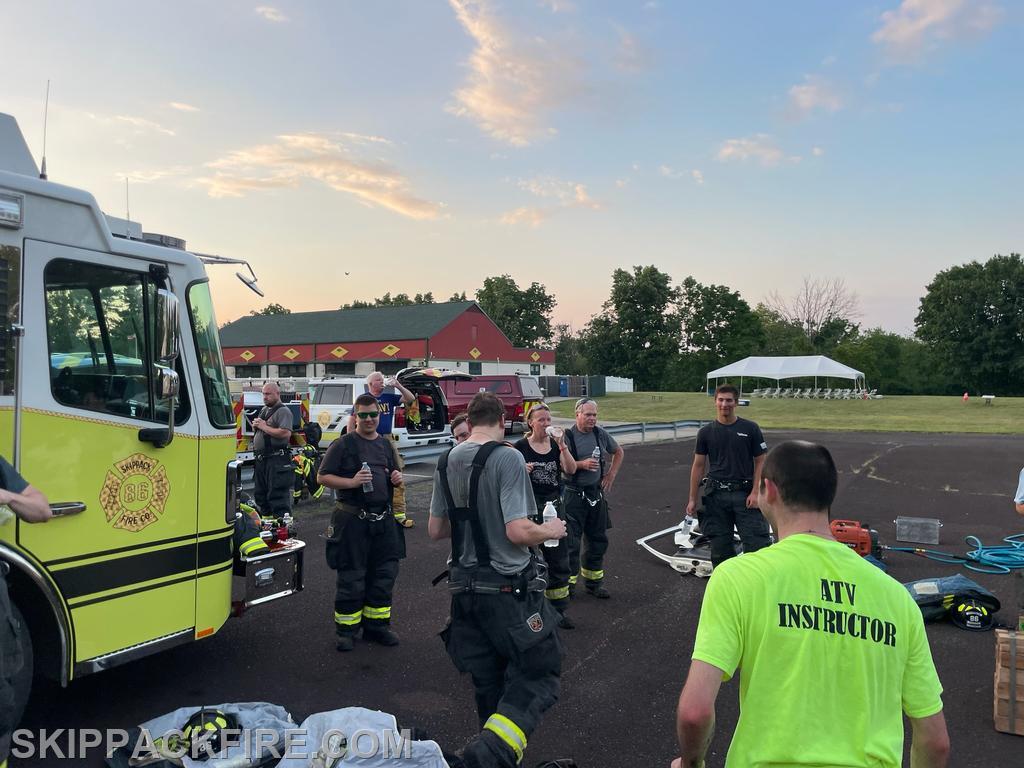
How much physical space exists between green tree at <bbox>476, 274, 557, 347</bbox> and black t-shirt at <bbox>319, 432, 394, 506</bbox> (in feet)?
251

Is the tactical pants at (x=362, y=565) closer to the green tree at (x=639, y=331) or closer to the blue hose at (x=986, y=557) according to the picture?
the blue hose at (x=986, y=557)

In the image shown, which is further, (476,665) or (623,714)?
(623,714)

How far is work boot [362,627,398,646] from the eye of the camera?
16.5 ft

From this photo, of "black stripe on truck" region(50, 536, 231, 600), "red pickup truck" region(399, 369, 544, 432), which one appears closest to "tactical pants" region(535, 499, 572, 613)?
"black stripe on truck" region(50, 536, 231, 600)

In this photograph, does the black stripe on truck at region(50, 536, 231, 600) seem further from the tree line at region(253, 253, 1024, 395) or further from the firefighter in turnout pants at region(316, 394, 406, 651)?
the tree line at region(253, 253, 1024, 395)

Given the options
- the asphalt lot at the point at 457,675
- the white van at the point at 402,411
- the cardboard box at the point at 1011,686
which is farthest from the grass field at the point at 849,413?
the cardboard box at the point at 1011,686

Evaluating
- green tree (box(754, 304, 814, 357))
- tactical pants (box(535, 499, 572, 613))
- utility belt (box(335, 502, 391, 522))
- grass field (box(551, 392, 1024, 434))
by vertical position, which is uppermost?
green tree (box(754, 304, 814, 357))

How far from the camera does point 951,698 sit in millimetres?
4156

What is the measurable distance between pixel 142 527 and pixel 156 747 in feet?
3.81

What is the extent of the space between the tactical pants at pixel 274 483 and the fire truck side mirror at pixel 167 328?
4917 millimetres

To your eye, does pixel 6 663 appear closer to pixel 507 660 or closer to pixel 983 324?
pixel 507 660

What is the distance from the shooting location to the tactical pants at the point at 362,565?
496cm

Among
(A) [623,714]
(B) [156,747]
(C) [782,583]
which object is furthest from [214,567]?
(C) [782,583]

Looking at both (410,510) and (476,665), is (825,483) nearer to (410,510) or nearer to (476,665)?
(476,665)
